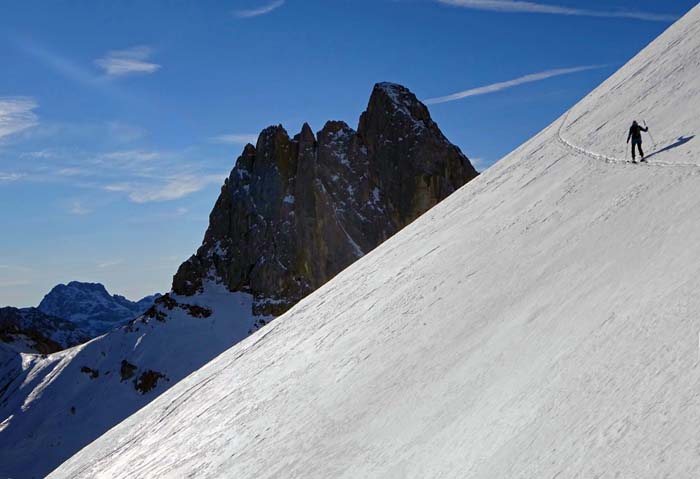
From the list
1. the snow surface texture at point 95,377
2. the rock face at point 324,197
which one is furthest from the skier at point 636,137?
the rock face at point 324,197

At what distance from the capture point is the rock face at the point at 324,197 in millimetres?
103875

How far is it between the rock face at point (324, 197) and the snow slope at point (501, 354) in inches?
2934

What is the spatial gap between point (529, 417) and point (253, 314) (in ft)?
306

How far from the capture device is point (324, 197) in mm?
106000

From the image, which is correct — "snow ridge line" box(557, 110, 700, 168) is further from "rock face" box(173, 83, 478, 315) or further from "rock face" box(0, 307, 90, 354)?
"rock face" box(0, 307, 90, 354)

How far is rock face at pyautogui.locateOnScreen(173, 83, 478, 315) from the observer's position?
104 metres

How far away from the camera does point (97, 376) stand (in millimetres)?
92062

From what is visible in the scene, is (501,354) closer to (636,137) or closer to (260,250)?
(636,137)

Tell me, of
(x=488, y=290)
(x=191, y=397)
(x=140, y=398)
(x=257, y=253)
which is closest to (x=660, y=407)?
(x=488, y=290)

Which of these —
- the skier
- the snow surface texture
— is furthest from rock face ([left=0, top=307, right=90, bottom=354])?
the skier

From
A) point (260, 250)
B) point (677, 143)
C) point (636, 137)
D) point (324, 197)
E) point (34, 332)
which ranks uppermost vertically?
point (34, 332)

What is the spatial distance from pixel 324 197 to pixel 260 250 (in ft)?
46.0

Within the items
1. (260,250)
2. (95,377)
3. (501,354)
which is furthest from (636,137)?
(260,250)

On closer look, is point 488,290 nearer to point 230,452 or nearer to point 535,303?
point 535,303
